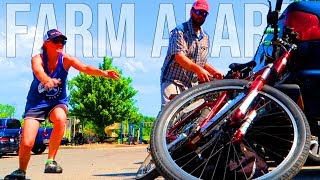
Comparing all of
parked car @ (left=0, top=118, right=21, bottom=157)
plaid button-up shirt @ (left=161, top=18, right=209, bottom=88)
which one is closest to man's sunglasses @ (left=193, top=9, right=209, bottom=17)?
plaid button-up shirt @ (left=161, top=18, right=209, bottom=88)

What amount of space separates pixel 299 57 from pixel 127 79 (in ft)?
158

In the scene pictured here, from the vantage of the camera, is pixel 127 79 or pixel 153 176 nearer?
pixel 153 176

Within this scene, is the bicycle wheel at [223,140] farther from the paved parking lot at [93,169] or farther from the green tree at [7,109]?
the green tree at [7,109]

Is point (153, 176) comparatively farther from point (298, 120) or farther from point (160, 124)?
point (298, 120)

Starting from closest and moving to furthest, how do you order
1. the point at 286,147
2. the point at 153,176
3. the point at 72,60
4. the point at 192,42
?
the point at 286,147 → the point at 153,176 → the point at 192,42 → the point at 72,60

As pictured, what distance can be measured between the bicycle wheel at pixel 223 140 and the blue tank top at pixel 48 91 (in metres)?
1.84

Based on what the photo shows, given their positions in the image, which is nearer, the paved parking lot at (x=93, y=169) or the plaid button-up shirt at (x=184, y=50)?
the plaid button-up shirt at (x=184, y=50)

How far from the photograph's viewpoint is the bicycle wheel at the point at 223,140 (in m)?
3.65

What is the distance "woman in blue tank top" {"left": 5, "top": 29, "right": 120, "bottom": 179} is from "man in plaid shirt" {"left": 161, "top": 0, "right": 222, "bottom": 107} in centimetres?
53

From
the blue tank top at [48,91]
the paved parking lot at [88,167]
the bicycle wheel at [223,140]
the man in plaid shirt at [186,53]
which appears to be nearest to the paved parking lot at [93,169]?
the paved parking lot at [88,167]

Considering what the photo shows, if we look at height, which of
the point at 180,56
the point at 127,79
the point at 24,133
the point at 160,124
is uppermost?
the point at 180,56

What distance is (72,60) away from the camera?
18.4 ft

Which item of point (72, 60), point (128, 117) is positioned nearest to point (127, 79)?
point (128, 117)

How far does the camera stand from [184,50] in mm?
5070
